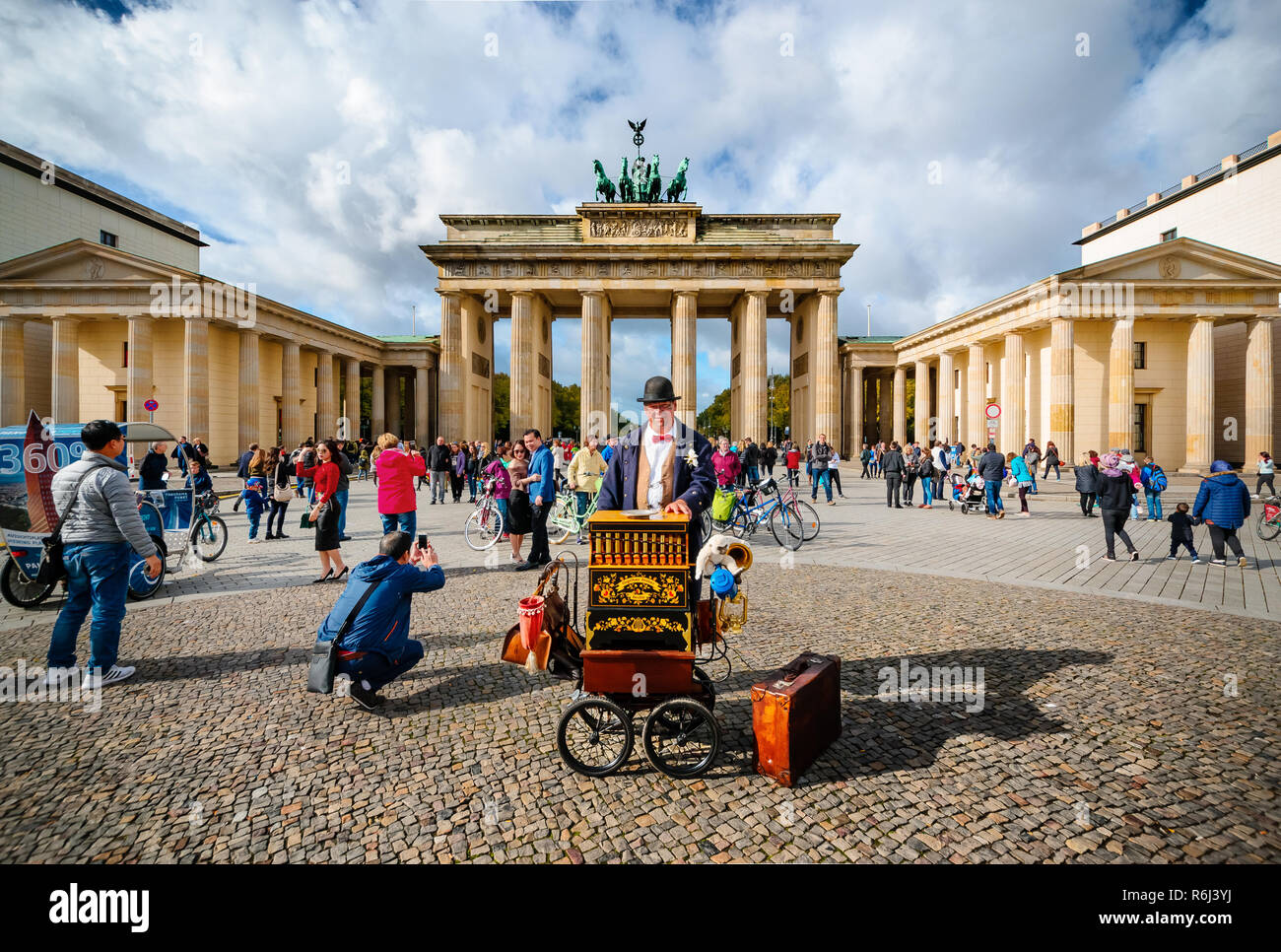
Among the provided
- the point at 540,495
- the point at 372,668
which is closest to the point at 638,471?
the point at 372,668

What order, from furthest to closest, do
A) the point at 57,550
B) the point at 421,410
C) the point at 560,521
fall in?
1. the point at 421,410
2. the point at 560,521
3. the point at 57,550

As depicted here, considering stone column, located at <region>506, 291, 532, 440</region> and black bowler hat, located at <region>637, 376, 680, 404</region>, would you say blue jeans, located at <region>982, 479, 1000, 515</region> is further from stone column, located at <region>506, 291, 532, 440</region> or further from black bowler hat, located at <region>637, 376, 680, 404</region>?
stone column, located at <region>506, 291, 532, 440</region>

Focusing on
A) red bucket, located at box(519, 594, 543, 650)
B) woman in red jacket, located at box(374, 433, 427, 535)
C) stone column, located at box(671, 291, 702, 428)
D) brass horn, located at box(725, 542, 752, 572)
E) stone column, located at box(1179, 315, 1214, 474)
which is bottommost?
red bucket, located at box(519, 594, 543, 650)

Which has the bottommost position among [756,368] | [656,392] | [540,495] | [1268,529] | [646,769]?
[646,769]

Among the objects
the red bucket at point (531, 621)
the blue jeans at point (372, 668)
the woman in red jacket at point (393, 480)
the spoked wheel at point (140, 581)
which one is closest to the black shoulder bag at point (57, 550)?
the spoked wheel at point (140, 581)

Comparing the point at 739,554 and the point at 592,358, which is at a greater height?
the point at 592,358

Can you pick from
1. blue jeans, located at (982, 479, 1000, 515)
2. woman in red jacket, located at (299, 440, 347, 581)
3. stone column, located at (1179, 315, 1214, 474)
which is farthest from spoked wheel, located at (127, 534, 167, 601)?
stone column, located at (1179, 315, 1214, 474)

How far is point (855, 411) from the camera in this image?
45500 mm

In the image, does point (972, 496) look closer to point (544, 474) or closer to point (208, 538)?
point (544, 474)

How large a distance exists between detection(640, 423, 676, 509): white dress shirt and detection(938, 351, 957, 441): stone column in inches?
1558

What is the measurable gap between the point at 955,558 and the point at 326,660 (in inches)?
368

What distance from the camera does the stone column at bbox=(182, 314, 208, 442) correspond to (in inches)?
1201

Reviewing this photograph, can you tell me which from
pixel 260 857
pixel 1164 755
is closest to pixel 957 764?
pixel 1164 755

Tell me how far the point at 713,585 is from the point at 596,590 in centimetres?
65
